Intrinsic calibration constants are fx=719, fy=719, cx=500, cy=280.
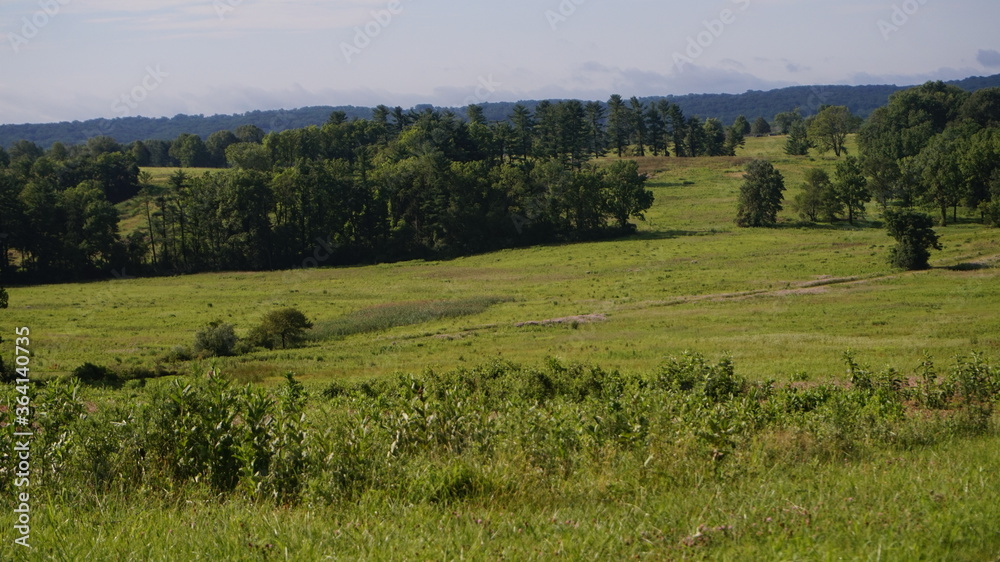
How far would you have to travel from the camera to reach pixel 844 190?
85.8 meters

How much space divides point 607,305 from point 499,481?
41813mm

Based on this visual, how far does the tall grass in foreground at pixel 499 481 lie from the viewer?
620cm

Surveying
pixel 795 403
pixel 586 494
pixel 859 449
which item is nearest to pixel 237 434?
pixel 586 494

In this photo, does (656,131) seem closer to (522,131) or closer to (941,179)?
(522,131)

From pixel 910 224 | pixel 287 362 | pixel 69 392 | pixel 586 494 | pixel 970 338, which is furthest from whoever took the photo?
pixel 910 224

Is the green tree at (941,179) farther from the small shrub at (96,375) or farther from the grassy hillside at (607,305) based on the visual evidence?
the small shrub at (96,375)

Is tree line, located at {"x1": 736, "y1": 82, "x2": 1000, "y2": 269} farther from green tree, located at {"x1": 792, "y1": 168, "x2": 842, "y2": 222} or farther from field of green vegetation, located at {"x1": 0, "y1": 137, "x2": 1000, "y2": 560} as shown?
field of green vegetation, located at {"x1": 0, "y1": 137, "x2": 1000, "y2": 560}

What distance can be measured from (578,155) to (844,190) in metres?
48.8

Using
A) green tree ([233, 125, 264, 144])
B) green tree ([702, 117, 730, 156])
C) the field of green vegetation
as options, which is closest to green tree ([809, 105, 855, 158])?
green tree ([702, 117, 730, 156])

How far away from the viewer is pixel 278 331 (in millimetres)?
41219

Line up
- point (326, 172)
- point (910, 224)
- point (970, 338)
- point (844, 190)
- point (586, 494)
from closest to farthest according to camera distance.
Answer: point (586, 494) → point (970, 338) → point (910, 224) → point (844, 190) → point (326, 172)

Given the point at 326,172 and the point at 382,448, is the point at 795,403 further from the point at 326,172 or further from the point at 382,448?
the point at 326,172

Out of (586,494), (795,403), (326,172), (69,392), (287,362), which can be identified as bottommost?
(287,362)

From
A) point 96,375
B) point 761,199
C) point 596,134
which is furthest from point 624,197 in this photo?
point 96,375
